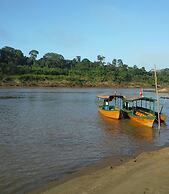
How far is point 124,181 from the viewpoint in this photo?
1232 centimetres

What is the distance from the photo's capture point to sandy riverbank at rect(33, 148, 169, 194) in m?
11.2

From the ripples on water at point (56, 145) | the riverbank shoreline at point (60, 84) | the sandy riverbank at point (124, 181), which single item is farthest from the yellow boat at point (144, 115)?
the riverbank shoreline at point (60, 84)

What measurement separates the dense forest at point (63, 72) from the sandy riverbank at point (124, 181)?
11292cm

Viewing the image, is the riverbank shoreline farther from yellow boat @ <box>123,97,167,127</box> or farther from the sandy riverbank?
the sandy riverbank

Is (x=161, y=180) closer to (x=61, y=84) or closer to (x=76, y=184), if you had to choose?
(x=76, y=184)

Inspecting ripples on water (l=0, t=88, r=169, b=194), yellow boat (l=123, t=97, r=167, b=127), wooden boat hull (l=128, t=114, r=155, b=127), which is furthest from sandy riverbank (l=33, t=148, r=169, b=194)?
yellow boat (l=123, t=97, r=167, b=127)

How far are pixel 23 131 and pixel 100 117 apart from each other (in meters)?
13.2

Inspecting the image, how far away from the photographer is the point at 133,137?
25906 millimetres

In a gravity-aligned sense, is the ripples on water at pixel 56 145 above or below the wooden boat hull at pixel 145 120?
below

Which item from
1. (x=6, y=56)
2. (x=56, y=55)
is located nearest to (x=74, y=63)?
(x=56, y=55)

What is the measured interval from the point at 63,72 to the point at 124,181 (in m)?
140

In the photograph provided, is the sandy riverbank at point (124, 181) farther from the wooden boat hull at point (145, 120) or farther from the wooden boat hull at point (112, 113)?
the wooden boat hull at point (112, 113)

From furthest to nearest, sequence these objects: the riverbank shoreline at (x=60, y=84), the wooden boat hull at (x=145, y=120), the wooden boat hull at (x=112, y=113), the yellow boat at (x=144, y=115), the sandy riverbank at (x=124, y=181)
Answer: the riverbank shoreline at (x=60, y=84)
the wooden boat hull at (x=112, y=113)
the yellow boat at (x=144, y=115)
the wooden boat hull at (x=145, y=120)
the sandy riverbank at (x=124, y=181)

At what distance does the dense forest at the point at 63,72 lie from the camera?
436ft
